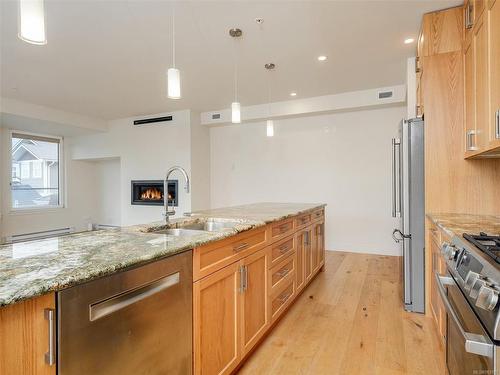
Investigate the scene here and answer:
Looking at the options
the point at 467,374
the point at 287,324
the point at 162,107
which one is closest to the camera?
the point at 467,374

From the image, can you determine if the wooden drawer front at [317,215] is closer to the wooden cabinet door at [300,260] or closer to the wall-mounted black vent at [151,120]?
the wooden cabinet door at [300,260]

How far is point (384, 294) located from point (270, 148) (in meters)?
3.41

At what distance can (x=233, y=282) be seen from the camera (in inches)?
65.2

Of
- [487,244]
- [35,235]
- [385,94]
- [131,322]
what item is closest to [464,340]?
[487,244]

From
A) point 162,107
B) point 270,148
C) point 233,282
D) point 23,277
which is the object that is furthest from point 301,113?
point 23,277

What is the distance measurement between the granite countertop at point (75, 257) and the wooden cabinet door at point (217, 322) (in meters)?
0.25

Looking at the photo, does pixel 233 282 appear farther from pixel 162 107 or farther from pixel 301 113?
pixel 162 107

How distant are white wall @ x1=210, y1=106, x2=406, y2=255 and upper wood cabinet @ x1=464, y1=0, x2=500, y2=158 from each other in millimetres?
2497

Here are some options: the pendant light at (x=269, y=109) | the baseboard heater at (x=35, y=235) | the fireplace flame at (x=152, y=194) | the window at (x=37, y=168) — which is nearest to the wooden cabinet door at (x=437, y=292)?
the pendant light at (x=269, y=109)

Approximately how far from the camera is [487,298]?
0.90 metres

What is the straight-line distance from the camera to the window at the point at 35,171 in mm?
5988

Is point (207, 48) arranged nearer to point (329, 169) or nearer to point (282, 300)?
point (282, 300)

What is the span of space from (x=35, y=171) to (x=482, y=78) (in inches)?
304

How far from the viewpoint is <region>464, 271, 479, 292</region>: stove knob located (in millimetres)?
1050
